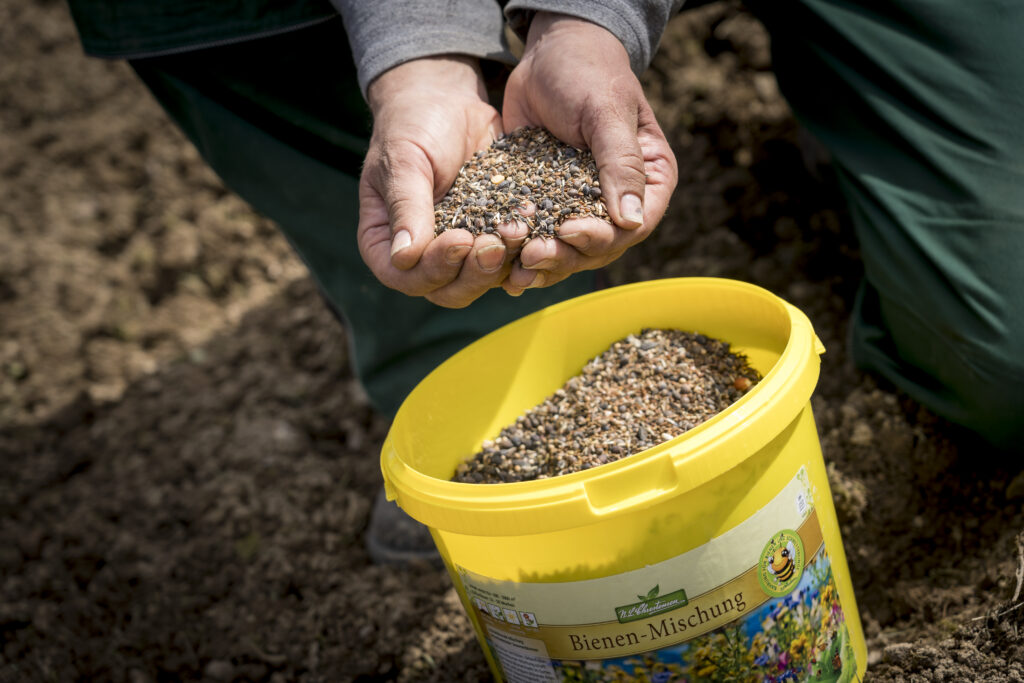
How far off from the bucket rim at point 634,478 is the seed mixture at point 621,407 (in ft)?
0.67

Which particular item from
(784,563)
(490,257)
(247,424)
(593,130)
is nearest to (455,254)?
(490,257)

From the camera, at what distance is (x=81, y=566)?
6.15 feet

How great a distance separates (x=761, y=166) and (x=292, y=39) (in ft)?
4.10

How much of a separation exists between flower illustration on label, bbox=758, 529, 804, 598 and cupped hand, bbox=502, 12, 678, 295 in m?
0.44

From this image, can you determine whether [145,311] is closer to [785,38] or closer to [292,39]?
[292,39]

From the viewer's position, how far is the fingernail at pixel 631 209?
1151 millimetres

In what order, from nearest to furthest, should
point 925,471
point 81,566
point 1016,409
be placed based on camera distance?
point 1016,409 → point 925,471 → point 81,566

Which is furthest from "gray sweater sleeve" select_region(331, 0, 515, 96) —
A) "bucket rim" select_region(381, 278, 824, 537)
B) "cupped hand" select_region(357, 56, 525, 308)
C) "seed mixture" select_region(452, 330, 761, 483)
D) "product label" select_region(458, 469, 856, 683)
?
"product label" select_region(458, 469, 856, 683)

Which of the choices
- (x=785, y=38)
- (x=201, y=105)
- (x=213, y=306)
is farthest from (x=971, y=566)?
(x=213, y=306)

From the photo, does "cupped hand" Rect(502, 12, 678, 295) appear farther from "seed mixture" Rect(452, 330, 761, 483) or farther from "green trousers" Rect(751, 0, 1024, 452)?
"green trousers" Rect(751, 0, 1024, 452)

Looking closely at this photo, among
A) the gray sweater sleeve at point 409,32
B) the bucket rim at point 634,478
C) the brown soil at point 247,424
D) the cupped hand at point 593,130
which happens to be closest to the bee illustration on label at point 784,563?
the bucket rim at point 634,478

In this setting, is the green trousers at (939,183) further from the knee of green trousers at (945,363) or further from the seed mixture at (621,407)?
the seed mixture at (621,407)

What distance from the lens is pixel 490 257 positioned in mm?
1131

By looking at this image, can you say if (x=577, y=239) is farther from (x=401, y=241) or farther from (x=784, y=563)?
(x=784, y=563)
